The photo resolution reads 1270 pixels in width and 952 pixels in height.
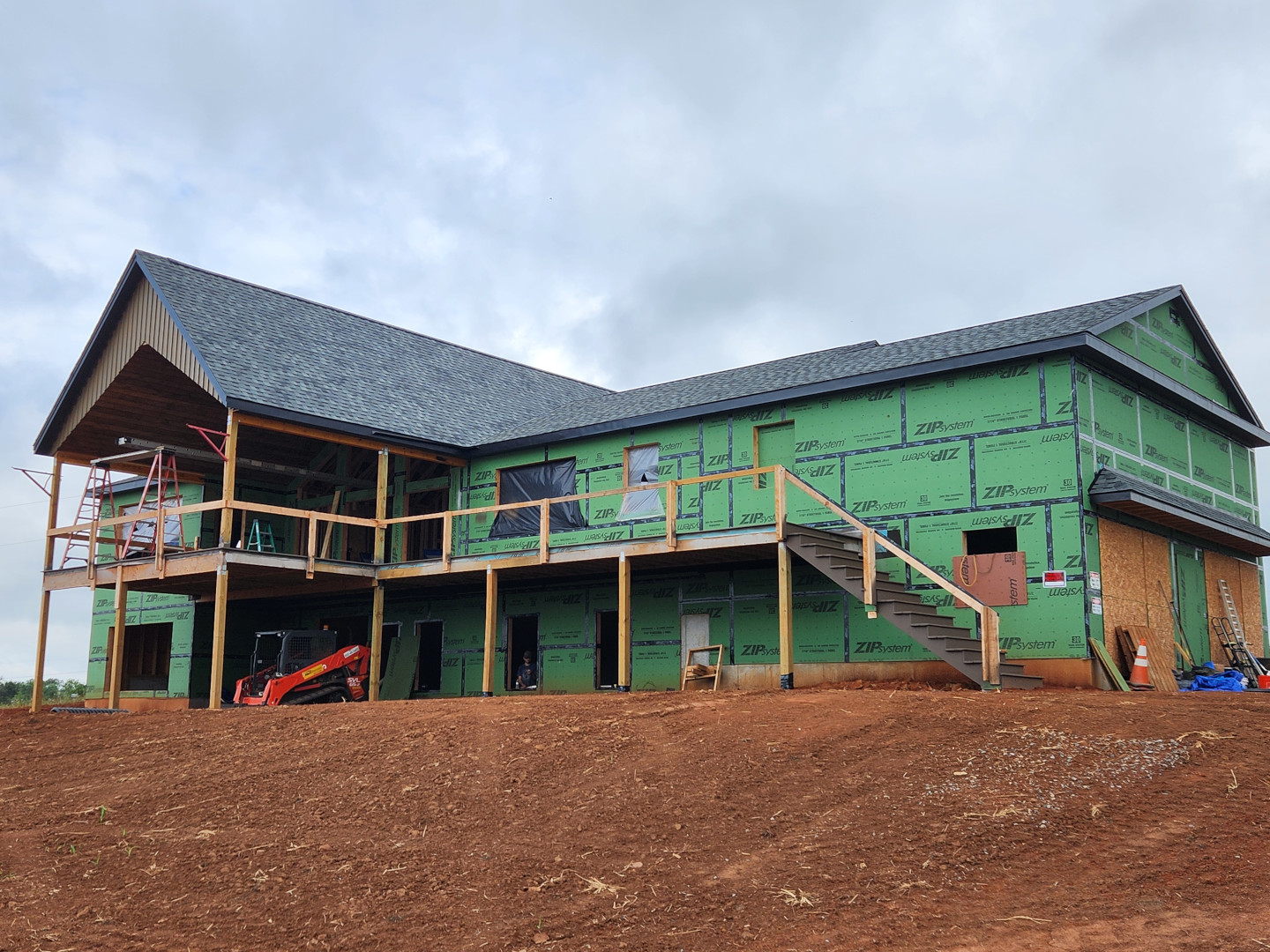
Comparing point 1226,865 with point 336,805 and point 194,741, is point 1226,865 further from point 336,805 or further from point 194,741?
point 194,741

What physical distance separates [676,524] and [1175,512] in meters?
8.08

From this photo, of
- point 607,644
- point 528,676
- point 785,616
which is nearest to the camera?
point 785,616

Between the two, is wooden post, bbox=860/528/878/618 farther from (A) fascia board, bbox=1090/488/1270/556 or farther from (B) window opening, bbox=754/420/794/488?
(B) window opening, bbox=754/420/794/488

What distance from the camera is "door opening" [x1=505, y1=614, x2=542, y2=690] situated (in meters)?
23.2

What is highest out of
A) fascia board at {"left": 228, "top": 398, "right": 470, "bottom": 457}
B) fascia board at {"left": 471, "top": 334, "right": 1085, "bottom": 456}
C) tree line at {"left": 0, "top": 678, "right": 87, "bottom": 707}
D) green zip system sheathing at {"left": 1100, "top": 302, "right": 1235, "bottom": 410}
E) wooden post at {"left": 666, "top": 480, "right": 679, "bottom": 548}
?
green zip system sheathing at {"left": 1100, "top": 302, "right": 1235, "bottom": 410}

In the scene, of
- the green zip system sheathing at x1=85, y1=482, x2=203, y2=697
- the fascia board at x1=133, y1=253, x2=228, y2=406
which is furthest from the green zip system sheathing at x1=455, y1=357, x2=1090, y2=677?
the green zip system sheathing at x1=85, y1=482, x2=203, y2=697

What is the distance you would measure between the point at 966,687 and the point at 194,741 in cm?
1081

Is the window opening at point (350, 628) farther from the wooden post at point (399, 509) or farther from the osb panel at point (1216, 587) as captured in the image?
the osb panel at point (1216, 587)

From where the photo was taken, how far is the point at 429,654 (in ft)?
83.9

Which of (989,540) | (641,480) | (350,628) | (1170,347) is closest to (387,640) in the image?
(350,628)

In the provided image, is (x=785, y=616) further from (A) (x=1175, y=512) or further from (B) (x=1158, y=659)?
(A) (x=1175, y=512)

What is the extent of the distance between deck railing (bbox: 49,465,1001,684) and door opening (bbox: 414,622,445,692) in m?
2.15

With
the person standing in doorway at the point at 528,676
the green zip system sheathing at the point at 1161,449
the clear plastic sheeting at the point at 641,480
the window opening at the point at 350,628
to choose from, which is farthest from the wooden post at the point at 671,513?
the window opening at the point at 350,628

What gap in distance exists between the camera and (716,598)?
2069 centimetres
